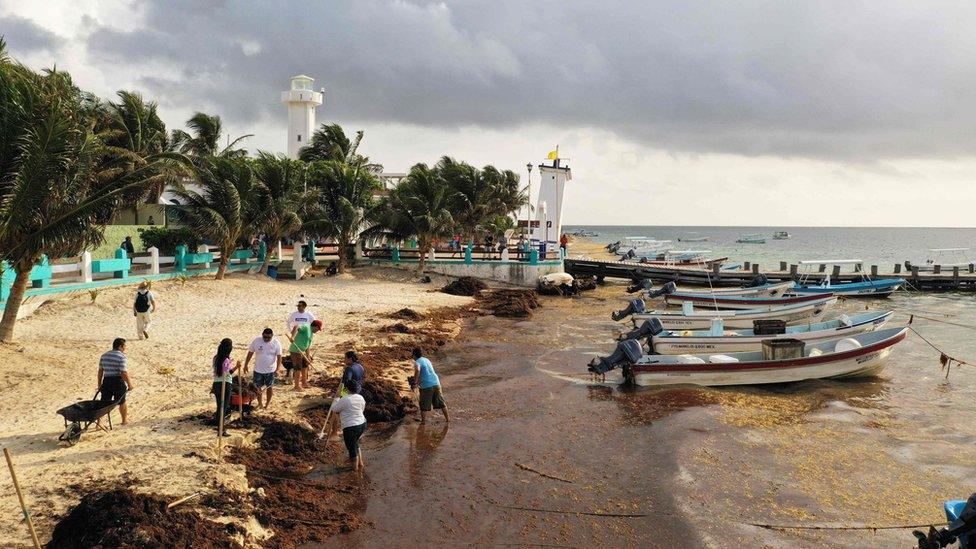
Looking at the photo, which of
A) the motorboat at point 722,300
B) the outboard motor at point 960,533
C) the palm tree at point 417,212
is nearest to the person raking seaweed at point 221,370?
the outboard motor at point 960,533

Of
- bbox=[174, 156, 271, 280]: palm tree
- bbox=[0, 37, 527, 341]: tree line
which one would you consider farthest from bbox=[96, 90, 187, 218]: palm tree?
bbox=[174, 156, 271, 280]: palm tree

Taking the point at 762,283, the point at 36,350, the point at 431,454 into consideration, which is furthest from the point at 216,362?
the point at 762,283

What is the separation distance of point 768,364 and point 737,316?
8.86 metres

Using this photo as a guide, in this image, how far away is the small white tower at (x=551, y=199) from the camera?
42562 millimetres

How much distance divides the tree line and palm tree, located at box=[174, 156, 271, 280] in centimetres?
5

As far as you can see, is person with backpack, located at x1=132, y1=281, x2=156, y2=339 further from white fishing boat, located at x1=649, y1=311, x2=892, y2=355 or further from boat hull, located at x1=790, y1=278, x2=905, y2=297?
boat hull, located at x1=790, y1=278, x2=905, y2=297

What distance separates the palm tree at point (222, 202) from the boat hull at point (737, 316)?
16561mm

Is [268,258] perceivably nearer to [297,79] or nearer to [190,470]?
[190,470]

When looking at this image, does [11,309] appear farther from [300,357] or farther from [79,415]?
[300,357]

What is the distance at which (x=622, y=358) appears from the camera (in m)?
15.4

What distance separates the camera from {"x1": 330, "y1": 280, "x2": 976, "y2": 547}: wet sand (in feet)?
26.9

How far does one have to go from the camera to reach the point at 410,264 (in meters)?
35.1

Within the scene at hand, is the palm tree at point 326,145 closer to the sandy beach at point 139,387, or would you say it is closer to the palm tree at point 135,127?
the palm tree at point 135,127

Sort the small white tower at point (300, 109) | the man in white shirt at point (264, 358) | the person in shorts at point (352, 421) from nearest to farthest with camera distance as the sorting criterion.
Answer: the person in shorts at point (352, 421)
the man in white shirt at point (264, 358)
the small white tower at point (300, 109)
